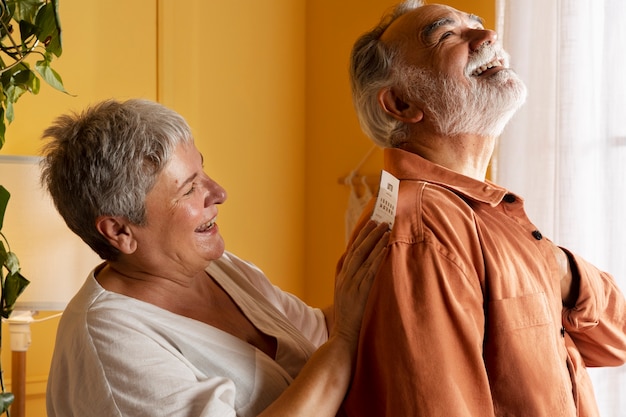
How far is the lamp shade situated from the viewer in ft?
7.90

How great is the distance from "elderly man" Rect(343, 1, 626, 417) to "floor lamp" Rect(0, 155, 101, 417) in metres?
1.21

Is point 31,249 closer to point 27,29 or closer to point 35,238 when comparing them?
point 35,238

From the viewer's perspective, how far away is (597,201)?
2178 mm

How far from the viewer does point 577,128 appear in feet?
7.22

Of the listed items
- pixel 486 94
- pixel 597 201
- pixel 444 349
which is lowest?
pixel 444 349

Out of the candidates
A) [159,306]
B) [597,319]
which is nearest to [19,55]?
[159,306]

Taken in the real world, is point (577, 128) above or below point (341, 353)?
above

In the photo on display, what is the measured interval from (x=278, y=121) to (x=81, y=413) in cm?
215

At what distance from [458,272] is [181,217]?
559mm

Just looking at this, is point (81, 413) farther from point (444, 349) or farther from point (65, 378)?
point (444, 349)

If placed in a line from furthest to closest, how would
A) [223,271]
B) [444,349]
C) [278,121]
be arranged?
[278,121]
[223,271]
[444,349]

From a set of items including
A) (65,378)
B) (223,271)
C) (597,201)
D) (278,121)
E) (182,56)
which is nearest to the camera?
(65,378)

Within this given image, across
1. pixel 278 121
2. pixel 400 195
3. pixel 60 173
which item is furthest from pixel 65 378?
pixel 278 121

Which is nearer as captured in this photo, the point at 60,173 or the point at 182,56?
the point at 60,173
